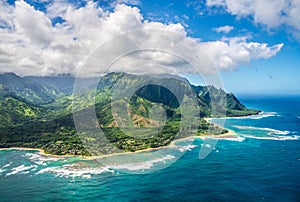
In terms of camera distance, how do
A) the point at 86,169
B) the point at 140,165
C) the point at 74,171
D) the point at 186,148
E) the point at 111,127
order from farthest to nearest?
1. the point at 111,127
2. the point at 186,148
3. the point at 140,165
4. the point at 86,169
5. the point at 74,171

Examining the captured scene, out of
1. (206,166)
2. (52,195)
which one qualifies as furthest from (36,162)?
(206,166)

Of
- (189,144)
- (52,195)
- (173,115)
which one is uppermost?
(173,115)

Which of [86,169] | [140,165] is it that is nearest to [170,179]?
[140,165]

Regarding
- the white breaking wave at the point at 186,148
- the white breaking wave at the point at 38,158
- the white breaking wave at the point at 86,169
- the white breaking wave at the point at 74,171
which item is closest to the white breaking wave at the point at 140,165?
the white breaking wave at the point at 86,169

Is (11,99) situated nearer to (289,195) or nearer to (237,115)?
(237,115)

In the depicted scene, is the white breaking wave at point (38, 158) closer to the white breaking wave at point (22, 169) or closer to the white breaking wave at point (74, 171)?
the white breaking wave at point (22, 169)

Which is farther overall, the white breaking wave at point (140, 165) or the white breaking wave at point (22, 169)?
the white breaking wave at point (140, 165)

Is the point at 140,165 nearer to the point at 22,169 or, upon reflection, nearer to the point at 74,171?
the point at 74,171

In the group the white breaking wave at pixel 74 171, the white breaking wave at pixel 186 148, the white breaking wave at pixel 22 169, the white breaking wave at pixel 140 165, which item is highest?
the white breaking wave at pixel 186 148
